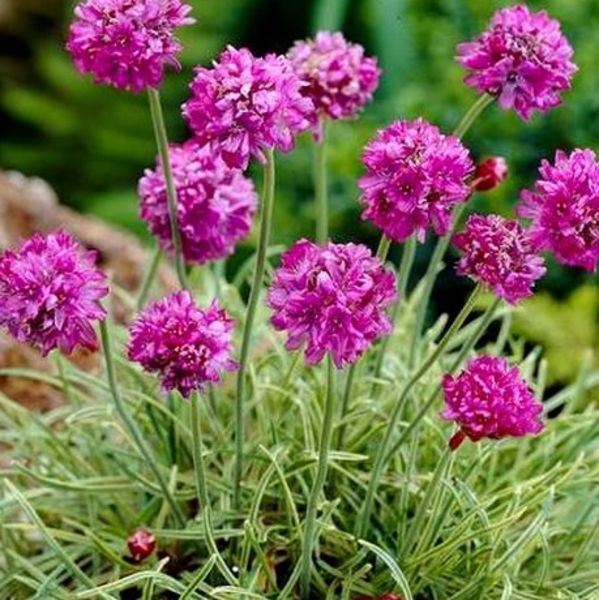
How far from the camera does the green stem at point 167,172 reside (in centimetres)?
107

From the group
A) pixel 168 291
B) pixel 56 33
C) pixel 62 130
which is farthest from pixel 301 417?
pixel 56 33

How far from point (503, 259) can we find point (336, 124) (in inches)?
66.0

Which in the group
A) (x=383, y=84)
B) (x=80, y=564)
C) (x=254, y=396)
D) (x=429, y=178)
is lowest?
(x=80, y=564)

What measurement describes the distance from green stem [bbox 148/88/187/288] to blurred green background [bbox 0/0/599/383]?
0.50 metres

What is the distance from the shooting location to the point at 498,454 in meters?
1.42

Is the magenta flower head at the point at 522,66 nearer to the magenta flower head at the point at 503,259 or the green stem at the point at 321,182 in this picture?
the magenta flower head at the point at 503,259

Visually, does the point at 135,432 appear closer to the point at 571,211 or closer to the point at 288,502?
the point at 288,502

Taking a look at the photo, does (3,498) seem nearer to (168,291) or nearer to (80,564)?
(80,564)

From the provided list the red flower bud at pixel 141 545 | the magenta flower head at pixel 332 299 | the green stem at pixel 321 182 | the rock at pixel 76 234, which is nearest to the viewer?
the magenta flower head at pixel 332 299

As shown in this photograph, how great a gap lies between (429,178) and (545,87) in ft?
0.55

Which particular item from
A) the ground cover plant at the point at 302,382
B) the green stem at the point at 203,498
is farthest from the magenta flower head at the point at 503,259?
the green stem at the point at 203,498

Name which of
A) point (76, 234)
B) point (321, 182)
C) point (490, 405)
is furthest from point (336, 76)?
point (76, 234)

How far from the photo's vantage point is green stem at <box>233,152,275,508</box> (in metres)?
0.98

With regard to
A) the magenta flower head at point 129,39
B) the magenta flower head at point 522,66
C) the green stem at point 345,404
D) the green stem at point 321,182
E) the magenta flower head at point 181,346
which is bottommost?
the green stem at point 345,404
